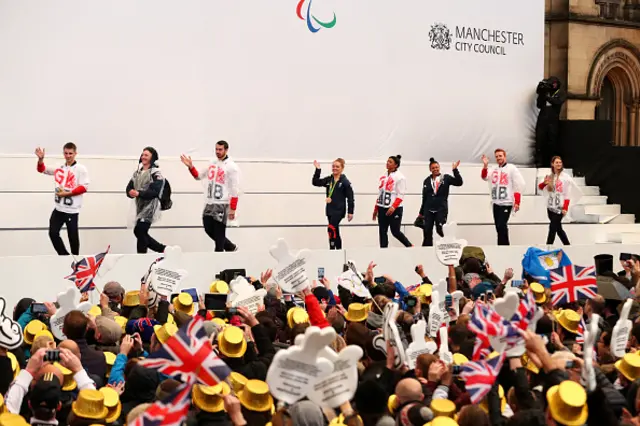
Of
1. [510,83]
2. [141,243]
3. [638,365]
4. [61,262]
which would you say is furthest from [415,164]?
[638,365]

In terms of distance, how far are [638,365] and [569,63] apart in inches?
786

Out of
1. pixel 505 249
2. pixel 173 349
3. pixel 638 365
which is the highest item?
pixel 173 349

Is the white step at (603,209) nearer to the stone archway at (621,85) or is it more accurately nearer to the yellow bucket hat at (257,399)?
the stone archway at (621,85)

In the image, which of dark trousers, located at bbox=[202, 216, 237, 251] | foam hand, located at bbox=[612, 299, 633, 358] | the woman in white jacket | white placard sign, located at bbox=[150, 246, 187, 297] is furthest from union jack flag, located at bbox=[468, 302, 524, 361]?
the woman in white jacket

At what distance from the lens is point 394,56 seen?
21.3 meters

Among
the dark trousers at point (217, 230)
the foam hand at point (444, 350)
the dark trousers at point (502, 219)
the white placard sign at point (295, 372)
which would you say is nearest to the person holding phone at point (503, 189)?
the dark trousers at point (502, 219)

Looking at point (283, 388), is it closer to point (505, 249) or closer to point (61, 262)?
point (61, 262)

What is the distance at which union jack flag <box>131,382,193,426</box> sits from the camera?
15.5 feet

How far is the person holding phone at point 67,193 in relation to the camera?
14234mm

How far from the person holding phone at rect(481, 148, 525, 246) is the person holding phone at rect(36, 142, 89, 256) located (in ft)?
21.0

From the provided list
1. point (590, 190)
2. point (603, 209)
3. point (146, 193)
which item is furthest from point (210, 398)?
point (590, 190)

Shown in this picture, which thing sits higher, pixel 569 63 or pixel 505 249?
pixel 569 63

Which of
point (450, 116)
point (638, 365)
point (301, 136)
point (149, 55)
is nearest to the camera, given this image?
point (638, 365)

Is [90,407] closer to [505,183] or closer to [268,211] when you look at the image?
[505,183]
